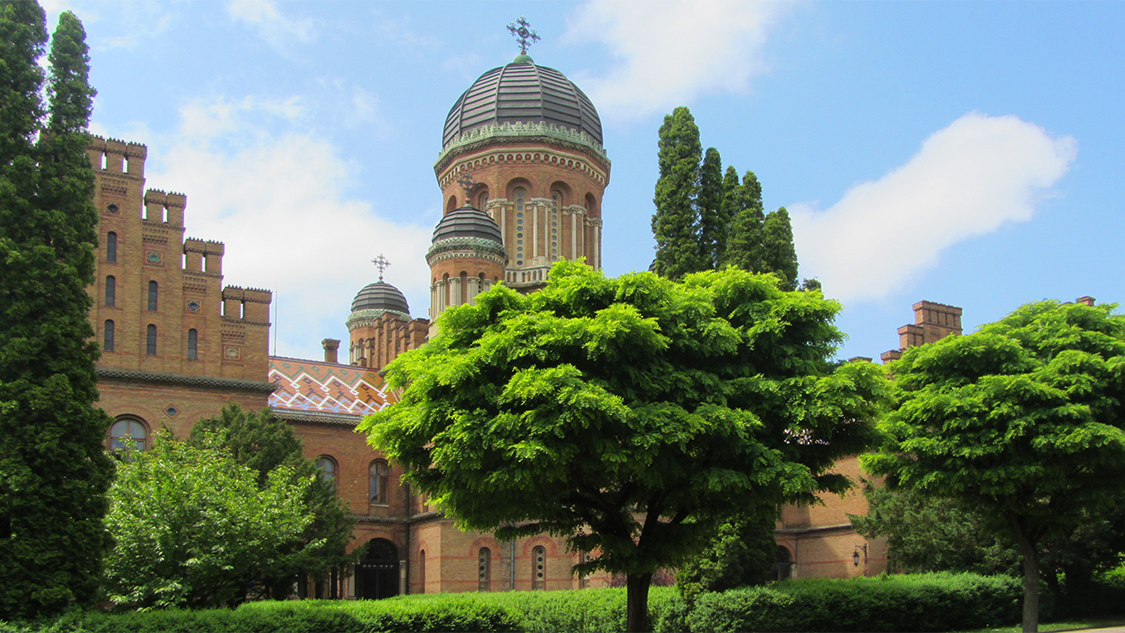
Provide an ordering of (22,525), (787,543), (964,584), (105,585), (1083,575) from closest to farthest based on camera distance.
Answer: (22,525)
(105,585)
(964,584)
(1083,575)
(787,543)

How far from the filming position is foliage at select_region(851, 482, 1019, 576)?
3259cm

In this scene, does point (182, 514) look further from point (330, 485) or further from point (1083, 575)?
point (1083, 575)

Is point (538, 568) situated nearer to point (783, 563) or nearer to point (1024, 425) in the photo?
point (783, 563)

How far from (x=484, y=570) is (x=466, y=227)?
15.5 metres

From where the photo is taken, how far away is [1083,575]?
108 feet

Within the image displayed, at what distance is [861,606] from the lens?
2814 centimetres

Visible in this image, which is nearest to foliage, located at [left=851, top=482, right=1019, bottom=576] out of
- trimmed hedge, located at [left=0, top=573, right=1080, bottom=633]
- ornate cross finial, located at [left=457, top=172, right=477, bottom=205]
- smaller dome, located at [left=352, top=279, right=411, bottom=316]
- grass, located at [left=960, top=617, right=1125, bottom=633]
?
trimmed hedge, located at [left=0, top=573, right=1080, bottom=633]

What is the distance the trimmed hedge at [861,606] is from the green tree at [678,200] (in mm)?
12172

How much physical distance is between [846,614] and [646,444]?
1204cm

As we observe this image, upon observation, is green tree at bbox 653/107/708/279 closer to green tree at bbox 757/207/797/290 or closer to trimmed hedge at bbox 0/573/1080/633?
green tree at bbox 757/207/797/290

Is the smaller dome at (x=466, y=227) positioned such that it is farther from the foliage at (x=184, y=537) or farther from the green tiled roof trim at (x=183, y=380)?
the foliage at (x=184, y=537)

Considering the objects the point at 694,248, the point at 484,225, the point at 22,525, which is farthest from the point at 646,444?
the point at 484,225

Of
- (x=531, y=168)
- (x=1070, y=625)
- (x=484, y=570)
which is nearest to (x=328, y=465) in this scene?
(x=484, y=570)

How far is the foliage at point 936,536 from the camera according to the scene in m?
32.6
